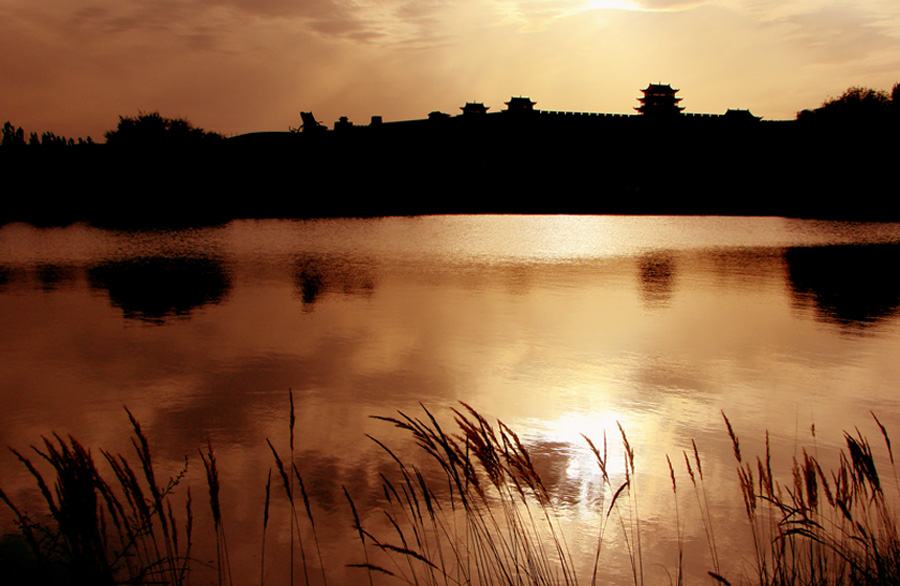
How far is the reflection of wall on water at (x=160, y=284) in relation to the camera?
11781 mm

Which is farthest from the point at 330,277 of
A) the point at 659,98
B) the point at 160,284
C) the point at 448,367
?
the point at 659,98

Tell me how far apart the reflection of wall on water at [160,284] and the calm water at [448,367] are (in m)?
0.12

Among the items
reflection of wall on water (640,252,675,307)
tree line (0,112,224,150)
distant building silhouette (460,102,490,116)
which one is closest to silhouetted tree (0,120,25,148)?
tree line (0,112,224,150)

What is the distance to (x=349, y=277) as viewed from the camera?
15984 millimetres

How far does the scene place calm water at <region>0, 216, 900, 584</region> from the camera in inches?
181

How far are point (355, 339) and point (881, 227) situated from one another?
121 ft

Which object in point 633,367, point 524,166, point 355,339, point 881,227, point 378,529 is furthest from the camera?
point 524,166

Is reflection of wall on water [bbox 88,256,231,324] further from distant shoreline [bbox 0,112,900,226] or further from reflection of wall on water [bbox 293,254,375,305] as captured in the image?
distant shoreline [bbox 0,112,900,226]

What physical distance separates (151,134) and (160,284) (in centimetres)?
6571

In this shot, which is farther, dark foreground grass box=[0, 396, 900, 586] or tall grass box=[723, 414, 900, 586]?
dark foreground grass box=[0, 396, 900, 586]

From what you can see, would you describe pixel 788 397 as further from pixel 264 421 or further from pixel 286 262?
pixel 286 262

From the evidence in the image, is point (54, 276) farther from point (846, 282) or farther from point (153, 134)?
point (153, 134)

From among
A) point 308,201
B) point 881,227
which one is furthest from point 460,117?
point 881,227

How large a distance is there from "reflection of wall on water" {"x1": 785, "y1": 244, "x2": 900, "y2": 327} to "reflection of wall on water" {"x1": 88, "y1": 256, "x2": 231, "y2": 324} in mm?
11014
